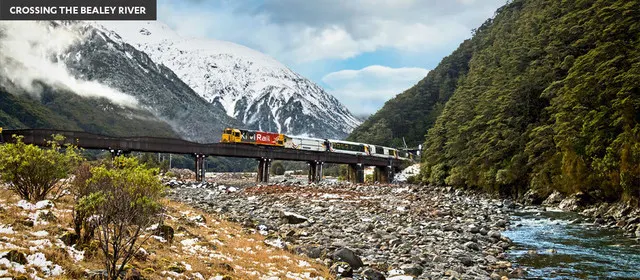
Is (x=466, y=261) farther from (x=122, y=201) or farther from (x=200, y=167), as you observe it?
(x=200, y=167)

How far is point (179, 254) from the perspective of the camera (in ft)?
40.8

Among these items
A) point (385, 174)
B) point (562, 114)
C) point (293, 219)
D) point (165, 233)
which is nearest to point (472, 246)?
point (293, 219)

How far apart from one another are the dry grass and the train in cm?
5075

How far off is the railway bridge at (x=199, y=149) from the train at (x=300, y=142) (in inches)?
59.2

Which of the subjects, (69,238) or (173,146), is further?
(173,146)

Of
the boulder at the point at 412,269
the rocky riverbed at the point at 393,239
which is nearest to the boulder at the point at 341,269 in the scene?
the rocky riverbed at the point at 393,239

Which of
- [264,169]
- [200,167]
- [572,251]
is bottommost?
[572,251]

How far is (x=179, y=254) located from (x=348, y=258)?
17.6ft

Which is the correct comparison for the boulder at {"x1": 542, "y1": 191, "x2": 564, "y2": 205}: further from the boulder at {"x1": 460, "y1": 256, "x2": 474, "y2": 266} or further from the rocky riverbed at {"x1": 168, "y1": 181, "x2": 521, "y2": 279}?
the boulder at {"x1": 460, "y1": 256, "x2": 474, "y2": 266}

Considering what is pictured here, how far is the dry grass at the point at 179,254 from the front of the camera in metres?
9.60

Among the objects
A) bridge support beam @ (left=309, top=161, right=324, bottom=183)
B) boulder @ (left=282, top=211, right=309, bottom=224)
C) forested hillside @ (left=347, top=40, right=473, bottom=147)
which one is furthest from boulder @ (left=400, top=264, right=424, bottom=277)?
forested hillside @ (left=347, top=40, right=473, bottom=147)

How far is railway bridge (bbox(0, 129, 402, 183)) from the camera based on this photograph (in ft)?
157

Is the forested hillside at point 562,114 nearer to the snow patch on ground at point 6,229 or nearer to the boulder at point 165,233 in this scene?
the boulder at point 165,233

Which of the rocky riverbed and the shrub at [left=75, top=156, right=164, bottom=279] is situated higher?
the shrub at [left=75, top=156, right=164, bottom=279]
